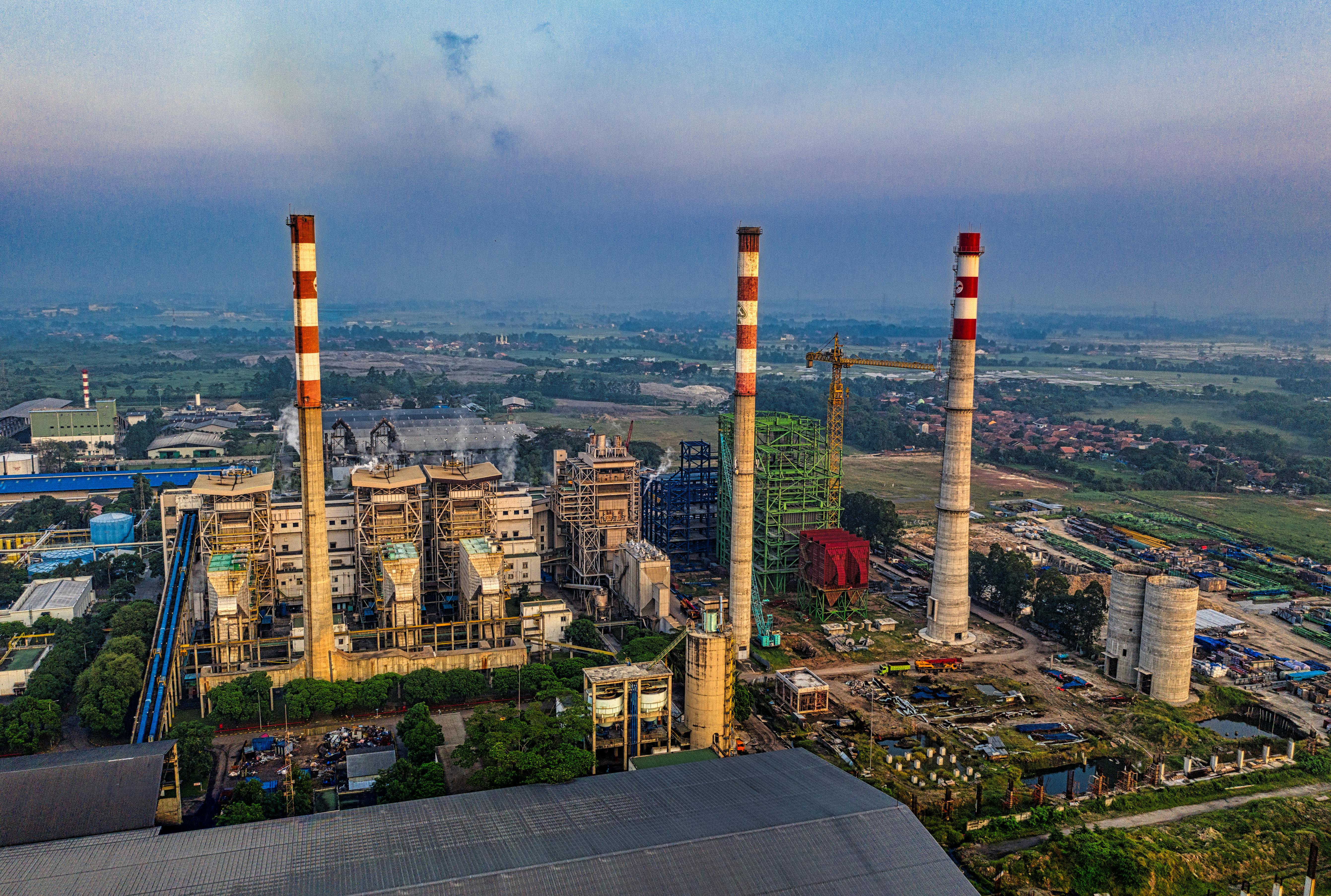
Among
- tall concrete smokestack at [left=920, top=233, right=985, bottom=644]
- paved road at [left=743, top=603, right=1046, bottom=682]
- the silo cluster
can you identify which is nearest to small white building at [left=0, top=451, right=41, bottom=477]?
paved road at [left=743, top=603, right=1046, bottom=682]

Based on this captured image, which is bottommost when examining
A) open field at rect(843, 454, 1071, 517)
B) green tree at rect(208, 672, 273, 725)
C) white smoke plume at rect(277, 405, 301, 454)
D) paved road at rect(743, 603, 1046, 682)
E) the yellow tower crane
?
paved road at rect(743, 603, 1046, 682)

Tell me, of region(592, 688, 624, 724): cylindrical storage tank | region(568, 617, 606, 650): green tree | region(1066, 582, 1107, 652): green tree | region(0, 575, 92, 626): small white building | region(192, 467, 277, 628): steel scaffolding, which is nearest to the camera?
region(592, 688, 624, 724): cylindrical storage tank

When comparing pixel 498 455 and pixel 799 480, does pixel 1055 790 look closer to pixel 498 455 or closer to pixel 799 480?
pixel 799 480

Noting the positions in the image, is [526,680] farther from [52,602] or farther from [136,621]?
[52,602]

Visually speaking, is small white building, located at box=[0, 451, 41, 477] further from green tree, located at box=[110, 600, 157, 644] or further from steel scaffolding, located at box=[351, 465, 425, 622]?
steel scaffolding, located at box=[351, 465, 425, 622]

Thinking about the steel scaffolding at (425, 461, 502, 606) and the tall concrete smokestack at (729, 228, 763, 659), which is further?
the steel scaffolding at (425, 461, 502, 606)

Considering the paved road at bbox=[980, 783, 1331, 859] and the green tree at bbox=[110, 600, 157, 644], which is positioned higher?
the green tree at bbox=[110, 600, 157, 644]
